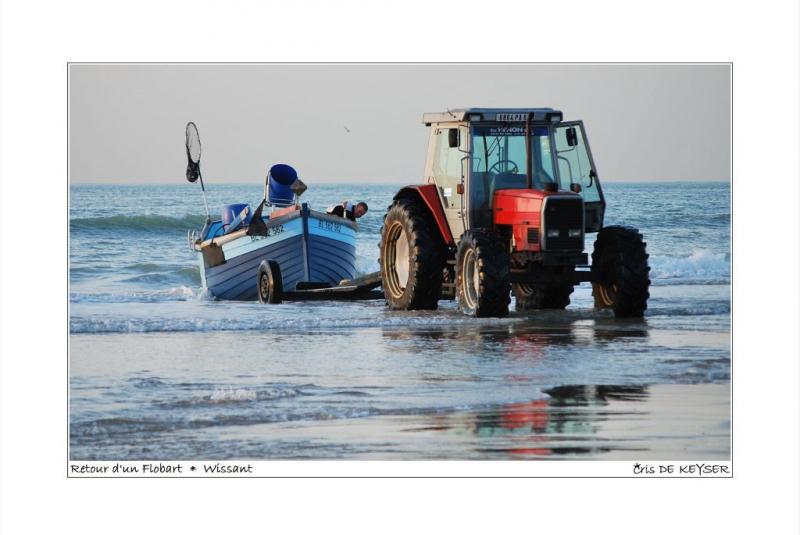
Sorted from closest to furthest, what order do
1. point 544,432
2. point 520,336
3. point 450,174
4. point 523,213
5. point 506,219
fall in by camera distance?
point 544,432
point 520,336
point 523,213
point 506,219
point 450,174

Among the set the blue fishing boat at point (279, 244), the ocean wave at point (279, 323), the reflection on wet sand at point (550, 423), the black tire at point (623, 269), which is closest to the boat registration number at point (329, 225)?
the blue fishing boat at point (279, 244)

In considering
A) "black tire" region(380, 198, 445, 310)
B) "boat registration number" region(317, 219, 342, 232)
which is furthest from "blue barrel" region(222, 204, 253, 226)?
"black tire" region(380, 198, 445, 310)

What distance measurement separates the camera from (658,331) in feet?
52.1

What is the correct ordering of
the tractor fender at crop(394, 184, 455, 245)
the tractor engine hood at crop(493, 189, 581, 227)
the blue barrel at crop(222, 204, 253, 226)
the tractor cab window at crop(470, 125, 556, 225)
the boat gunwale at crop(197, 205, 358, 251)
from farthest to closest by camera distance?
1. the blue barrel at crop(222, 204, 253, 226)
2. the boat gunwale at crop(197, 205, 358, 251)
3. the tractor fender at crop(394, 184, 455, 245)
4. the tractor cab window at crop(470, 125, 556, 225)
5. the tractor engine hood at crop(493, 189, 581, 227)

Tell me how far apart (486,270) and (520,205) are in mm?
875

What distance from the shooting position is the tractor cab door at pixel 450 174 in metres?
17.1

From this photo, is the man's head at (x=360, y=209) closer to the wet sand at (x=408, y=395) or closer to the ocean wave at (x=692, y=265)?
the wet sand at (x=408, y=395)

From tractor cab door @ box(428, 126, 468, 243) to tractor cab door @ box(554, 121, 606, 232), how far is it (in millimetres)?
1028

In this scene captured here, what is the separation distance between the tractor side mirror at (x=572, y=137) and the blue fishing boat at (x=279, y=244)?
484 cm

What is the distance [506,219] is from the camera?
16.8m

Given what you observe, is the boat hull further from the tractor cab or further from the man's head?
the tractor cab

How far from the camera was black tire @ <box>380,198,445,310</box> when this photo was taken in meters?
17.3

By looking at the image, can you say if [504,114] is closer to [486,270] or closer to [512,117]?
[512,117]

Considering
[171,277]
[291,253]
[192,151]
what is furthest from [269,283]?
[171,277]
